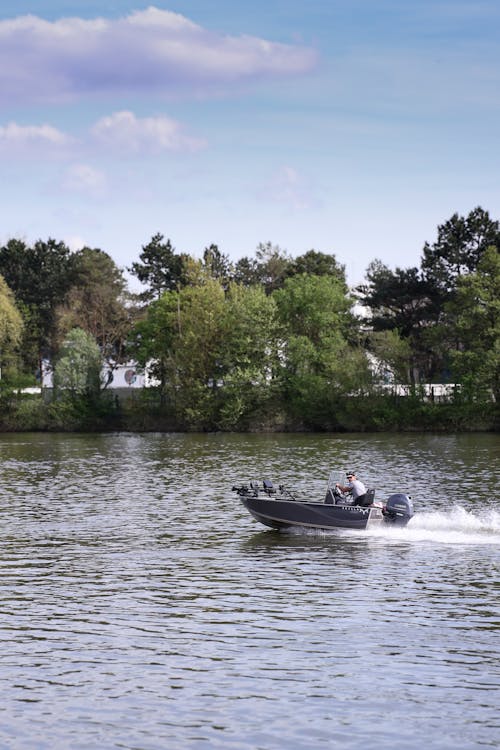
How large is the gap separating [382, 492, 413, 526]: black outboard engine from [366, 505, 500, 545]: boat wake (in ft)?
1.01

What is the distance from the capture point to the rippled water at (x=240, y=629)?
60.2 feet

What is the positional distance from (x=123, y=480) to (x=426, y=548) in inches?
1118

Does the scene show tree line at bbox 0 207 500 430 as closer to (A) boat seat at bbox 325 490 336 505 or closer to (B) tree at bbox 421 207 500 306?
(B) tree at bbox 421 207 500 306

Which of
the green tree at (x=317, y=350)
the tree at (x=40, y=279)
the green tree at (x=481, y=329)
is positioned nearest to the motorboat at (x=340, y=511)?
the green tree at (x=481, y=329)

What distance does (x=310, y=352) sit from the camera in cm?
10700

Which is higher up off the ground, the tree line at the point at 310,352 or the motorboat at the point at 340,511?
the tree line at the point at 310,352

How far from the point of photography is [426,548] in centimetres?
3512

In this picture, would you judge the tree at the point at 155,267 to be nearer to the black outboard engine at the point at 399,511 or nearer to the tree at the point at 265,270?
the tree at the point at 265,270

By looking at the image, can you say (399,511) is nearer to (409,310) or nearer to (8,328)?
(409,310)

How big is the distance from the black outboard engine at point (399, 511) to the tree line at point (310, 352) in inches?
2358

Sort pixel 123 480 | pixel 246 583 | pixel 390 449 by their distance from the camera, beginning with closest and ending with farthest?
pixel 246 583 < pixel 123 480 < pixel 390 449

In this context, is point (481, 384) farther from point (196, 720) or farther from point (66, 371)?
point (196, 720)

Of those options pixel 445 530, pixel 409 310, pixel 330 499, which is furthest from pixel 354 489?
pixel 409 310

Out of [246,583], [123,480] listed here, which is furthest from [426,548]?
[123,480]
